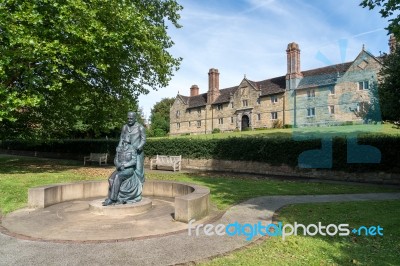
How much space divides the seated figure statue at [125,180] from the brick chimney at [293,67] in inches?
1734

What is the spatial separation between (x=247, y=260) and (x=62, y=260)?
3.02m

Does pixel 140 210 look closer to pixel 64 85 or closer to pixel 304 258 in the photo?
pixel 304 258

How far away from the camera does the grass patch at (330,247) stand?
200 inches

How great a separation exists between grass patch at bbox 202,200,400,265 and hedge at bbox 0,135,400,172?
9144mm

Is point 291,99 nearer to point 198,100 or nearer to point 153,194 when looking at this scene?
point 198,100

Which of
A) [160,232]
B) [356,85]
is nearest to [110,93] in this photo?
[160,232]

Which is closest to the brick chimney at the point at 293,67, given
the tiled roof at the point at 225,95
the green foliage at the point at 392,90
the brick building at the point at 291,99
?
the brick building at the point at 291,99

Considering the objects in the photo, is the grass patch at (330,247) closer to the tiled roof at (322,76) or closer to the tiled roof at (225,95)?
the tiled roof at (322,76)

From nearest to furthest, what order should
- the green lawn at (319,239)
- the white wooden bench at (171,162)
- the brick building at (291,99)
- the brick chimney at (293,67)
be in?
A: the green lawn at (319,239), the white wooden bench at (171,162), the brick building at (291,99), the brick chimney at (293,67)

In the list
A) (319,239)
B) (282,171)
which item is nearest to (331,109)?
(282,171)

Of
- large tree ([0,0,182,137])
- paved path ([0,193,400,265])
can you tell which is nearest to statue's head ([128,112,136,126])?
paved path ([0,193,400,265])

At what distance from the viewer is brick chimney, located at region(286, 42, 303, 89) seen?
48.5 m

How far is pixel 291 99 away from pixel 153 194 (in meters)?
42.0

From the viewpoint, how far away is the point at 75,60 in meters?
15.7
